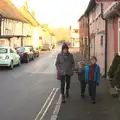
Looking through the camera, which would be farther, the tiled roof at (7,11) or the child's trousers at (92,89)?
the tiled roof at (7,11)

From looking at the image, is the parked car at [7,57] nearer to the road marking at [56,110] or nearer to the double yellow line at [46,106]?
the double yellow line at [46,106]

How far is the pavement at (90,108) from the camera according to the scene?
8.95m

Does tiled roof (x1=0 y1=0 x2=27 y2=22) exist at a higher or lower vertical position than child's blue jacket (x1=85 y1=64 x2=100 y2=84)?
higher

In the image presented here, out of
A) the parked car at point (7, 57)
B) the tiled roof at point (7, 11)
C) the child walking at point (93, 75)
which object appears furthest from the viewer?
A: the tiled roof at point (7, 11)

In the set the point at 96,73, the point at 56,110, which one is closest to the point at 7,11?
the point at 96,73

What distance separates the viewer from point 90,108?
10.2 m

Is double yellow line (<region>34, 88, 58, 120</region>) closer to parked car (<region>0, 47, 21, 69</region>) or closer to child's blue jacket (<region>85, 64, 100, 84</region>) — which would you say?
child's blue jacket (<region>85, 64, 100, 84</region>)

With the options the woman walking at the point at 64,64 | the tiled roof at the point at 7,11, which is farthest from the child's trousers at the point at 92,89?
the tiled roof at the point at 7,11

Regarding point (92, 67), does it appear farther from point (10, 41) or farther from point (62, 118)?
point (10, 41)

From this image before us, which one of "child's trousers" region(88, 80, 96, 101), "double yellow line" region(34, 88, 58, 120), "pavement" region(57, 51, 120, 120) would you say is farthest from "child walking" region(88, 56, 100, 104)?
"double yellow line" region(34, 88, 58, 120)

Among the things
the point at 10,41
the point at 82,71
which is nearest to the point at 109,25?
the point at 82,71

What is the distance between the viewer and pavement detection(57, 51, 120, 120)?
8.95 m

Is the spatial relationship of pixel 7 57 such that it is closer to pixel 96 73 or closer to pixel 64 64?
pixel 64 64

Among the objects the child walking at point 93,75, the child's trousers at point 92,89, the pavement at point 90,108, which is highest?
the child walking at point 93,75
